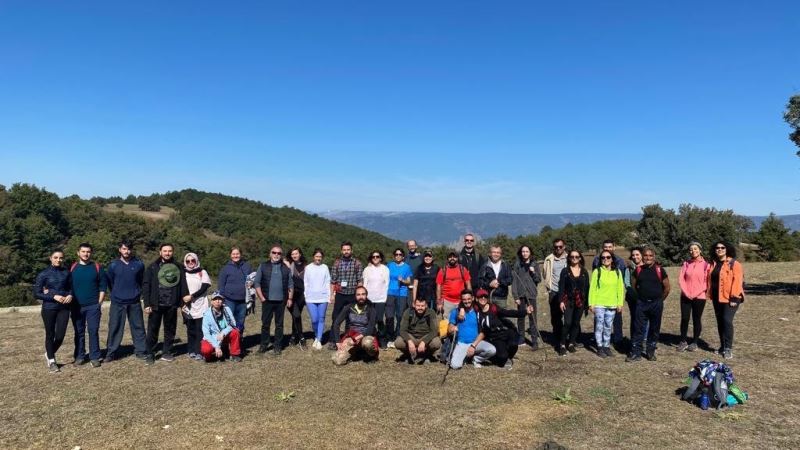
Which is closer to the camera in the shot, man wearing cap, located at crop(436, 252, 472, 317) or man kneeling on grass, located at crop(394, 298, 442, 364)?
man kneeling on grass, located at crop(394, 298, 442, 364)

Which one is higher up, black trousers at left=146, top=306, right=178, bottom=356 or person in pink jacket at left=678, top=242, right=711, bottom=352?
person in pink jacket at left=678, top=242, right=711, bottom=352

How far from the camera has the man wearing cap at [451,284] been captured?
908cm

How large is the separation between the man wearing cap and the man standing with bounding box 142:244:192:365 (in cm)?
456

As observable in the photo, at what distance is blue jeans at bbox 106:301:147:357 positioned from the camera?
8.34 meters

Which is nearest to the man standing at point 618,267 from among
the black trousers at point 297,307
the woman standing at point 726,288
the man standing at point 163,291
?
the woman standing at point 726,288

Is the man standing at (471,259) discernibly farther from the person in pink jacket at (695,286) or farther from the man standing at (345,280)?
the person in pink jacket at (695,286)

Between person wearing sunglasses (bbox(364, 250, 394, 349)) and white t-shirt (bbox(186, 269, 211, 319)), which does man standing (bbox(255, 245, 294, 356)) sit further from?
person wearing sunglasses (bbox(364, 250, 394, 349))

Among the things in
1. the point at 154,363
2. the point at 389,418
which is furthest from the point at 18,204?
the point at 389,418

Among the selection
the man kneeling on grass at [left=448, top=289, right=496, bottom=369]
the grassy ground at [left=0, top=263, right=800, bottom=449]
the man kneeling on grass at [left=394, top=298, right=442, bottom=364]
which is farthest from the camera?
the man kneeling on grass at [left=394, top=298, right=442, bottom=364]

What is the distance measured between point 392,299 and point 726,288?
5952 mm

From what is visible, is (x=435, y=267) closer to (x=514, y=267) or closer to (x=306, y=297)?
(x=514, y=267)

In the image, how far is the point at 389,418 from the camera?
19.4 feet

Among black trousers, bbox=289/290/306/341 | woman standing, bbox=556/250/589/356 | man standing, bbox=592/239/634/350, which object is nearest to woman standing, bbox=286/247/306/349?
black trousers, bbox=289/290/306/341

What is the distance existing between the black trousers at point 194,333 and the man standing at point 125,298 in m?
0.75
